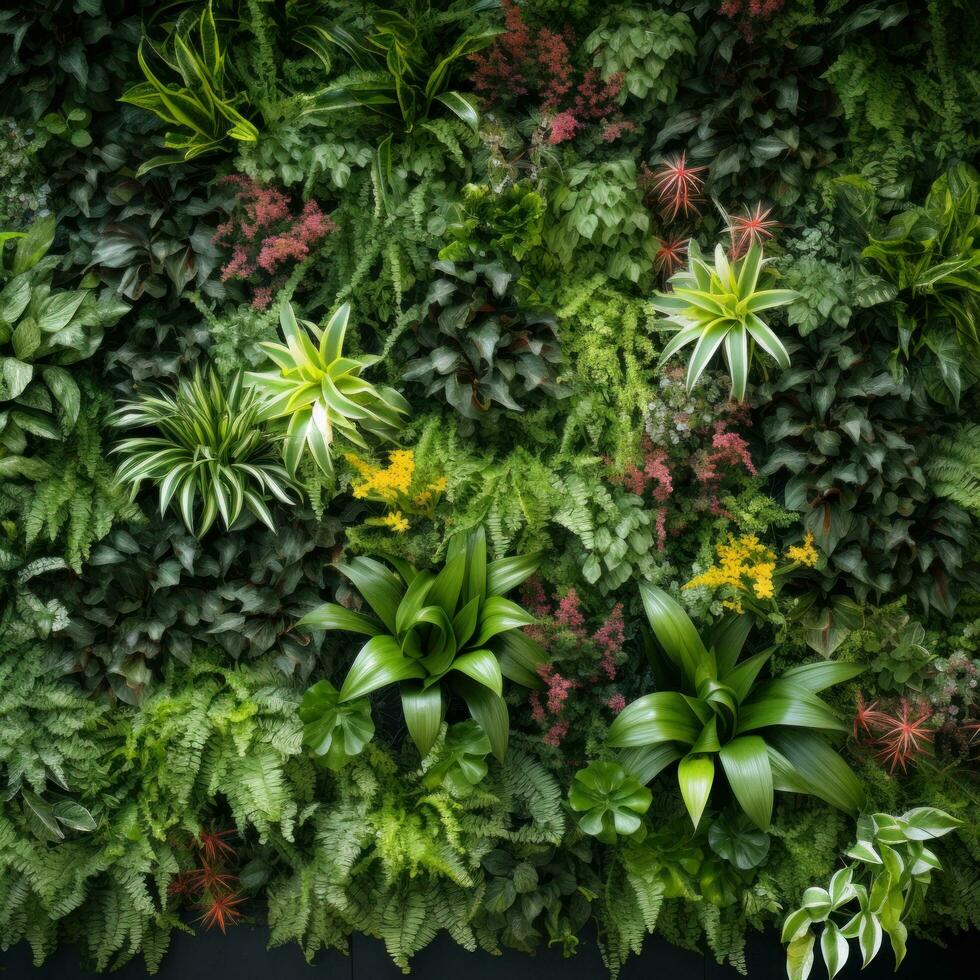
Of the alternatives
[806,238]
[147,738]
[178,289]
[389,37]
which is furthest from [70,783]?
[806,238]

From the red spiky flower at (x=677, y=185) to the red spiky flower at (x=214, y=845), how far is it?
2.58 m

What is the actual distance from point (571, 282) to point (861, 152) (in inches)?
40.5

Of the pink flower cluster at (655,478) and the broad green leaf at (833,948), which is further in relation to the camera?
the pink flower cluster at (655,478)

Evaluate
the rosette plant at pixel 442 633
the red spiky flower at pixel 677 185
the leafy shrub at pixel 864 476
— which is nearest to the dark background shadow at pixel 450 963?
the rosette plant at pixel 442 633

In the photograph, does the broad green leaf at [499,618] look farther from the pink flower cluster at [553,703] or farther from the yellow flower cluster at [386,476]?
the yellow flower cluster at [386,476]

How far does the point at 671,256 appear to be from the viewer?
3.12m

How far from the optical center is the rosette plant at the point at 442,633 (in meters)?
2.83

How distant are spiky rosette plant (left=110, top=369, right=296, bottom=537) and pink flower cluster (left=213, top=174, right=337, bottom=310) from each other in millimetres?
353

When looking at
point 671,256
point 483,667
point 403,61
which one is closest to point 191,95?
point 403,61

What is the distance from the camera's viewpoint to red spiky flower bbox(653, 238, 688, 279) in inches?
123

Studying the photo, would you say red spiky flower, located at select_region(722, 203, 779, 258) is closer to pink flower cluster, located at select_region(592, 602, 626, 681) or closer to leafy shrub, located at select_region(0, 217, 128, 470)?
pink flower cluster, located at select_region(592, 602, 626, 681)

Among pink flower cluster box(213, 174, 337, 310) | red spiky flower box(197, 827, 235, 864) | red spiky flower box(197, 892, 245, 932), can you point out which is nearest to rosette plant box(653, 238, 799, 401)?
pink flower cluster box(213, 174, 337, 310)

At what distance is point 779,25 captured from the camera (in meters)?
2.90

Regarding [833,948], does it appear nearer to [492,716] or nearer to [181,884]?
[492,716]
